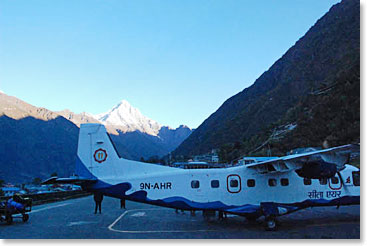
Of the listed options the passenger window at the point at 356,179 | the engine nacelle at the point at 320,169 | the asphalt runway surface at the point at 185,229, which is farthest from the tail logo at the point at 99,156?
the passenger window at the point at 356,179

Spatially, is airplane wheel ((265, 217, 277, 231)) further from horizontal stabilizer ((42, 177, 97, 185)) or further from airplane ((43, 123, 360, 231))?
horizontal stabilizer ((42, 177, 97, 185))

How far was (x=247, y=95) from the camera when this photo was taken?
586 feet

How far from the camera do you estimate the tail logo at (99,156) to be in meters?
14.7

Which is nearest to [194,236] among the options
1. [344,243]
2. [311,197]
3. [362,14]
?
[344,243]

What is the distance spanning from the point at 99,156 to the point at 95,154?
0.76ft

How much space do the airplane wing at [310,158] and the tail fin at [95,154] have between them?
704cm

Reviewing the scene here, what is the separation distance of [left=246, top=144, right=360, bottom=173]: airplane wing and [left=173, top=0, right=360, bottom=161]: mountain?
54.6 metres

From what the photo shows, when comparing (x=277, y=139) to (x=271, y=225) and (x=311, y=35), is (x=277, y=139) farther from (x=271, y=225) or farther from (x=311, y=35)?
(x=311, y=35)

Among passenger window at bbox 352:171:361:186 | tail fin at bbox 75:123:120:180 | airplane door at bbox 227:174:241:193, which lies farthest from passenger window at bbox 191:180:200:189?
passenger window at bbox 352:171:361:186

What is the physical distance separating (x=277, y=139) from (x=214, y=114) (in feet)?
378

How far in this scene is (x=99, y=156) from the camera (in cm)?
1473

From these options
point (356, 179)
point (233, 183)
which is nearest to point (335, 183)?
point (356, 179)

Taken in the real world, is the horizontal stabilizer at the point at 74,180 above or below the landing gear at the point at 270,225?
above

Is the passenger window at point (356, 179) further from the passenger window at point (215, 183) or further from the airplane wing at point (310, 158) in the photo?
the passenger window at point (215, 183)
